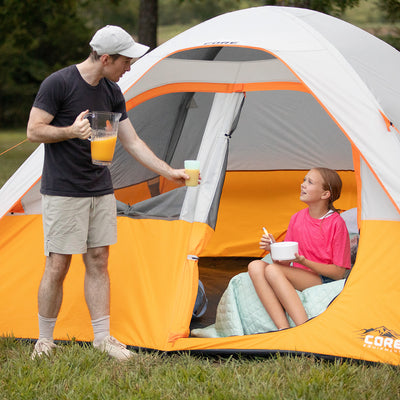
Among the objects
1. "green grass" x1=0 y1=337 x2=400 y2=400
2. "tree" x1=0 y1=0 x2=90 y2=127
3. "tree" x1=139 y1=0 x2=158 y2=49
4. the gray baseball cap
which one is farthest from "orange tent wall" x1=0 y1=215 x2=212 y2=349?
"tree" x1=0 y1=0 x2=90 y2=127

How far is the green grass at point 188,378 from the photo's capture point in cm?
257

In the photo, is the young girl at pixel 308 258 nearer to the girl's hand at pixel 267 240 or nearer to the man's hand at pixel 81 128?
the girl's hand at pixel 267 240

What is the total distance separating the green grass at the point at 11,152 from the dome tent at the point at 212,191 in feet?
16.1

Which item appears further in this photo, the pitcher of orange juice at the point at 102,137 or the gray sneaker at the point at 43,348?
the gray sneaker at the point at 43,348

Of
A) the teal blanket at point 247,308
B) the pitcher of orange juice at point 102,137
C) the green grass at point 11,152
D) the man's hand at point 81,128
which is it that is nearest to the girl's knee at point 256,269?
the teal blanket at point 247,308

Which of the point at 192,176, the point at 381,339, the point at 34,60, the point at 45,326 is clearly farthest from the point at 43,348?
the point at 34,60

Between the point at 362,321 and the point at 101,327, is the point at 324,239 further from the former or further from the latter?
the point at 101,327

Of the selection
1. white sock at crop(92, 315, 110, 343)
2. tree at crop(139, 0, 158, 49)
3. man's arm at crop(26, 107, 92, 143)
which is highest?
tree at crop(139, 0, 158, 49)

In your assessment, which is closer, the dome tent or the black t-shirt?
the black t-shirt

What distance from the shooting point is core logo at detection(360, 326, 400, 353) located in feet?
9.23

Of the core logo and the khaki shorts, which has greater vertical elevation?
the khaki shorts

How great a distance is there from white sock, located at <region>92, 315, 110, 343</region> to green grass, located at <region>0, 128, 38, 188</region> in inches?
218

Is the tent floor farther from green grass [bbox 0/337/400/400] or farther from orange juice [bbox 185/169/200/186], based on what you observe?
orange juice [bbox 185/169/200/186]

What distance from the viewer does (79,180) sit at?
2.91m
